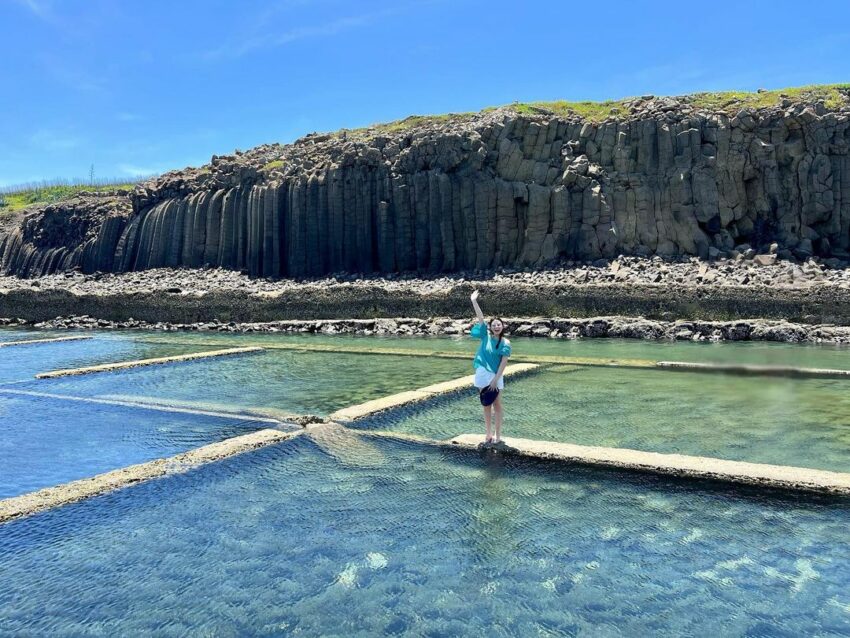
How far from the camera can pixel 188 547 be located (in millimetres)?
5961

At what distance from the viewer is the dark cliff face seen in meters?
32.0

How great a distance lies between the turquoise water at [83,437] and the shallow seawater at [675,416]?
246 cm

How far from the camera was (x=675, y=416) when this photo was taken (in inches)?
426

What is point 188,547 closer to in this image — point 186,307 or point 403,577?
point 403,577

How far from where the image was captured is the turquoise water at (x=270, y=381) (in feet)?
41.5

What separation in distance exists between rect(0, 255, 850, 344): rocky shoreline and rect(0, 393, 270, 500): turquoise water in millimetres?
15795

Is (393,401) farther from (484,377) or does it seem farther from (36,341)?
(36,341)

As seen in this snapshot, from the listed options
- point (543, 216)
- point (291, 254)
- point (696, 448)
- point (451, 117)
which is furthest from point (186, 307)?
point (696, 448)

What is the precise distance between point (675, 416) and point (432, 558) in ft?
21.2

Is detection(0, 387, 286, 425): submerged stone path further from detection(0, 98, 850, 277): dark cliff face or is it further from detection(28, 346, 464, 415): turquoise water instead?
detection(0, 98, 850, 277): dark cliff face

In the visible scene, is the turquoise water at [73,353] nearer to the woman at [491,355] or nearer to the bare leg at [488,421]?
the bare leg at [488,421]

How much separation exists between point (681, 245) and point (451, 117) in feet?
64.1

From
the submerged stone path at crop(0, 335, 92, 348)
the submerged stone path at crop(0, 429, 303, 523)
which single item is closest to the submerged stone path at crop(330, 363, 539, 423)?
the submerged stone path at crop(0, 429, 303, 523)

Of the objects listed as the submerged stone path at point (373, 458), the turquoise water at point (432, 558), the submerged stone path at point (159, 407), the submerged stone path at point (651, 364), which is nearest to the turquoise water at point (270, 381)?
the submerged stone path at point (159, 407)
